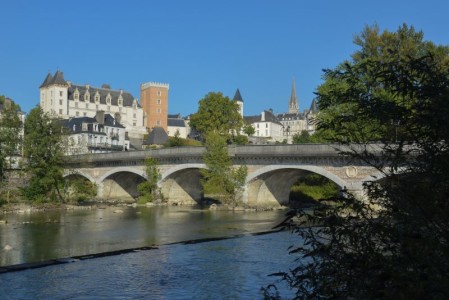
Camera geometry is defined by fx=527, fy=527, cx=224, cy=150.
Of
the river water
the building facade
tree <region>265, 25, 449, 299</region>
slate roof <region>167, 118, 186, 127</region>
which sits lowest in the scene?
the river water

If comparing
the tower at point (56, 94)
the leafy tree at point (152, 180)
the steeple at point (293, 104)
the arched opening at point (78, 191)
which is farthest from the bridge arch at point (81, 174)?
the steeple at point (293, 104)

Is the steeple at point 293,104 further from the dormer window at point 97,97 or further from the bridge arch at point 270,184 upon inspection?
the bridge arch at point 270,184

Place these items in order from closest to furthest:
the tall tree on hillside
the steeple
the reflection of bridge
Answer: the reflection of bridge
the tall tree on hillside
the steeple

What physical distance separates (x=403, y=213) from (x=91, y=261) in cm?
1241

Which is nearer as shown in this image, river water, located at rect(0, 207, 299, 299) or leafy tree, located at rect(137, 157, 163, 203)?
river water, located at rect(0, 207, 299, 299)

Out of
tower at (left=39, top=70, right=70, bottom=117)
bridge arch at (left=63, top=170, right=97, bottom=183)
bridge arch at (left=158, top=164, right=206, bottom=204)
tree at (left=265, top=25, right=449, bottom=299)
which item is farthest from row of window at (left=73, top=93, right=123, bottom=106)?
tree at (left=265, top=25, right=449, bottom=299)

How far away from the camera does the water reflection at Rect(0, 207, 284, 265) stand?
2092 cm

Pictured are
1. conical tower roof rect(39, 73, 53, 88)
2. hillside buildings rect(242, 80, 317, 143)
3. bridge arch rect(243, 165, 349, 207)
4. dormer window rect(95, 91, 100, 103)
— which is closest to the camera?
bridge arch rect(243, 165, 349, 207)

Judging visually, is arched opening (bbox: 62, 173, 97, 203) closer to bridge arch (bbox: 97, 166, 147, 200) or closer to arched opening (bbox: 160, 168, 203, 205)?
bridge arch (bbox: 97, 166, 147, 200)

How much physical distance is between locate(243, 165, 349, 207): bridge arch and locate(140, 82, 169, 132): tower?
230 feet

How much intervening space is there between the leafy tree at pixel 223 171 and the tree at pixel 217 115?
30.9 meters

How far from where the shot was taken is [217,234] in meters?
25.3

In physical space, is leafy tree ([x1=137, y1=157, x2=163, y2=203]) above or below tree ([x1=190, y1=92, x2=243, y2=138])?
below

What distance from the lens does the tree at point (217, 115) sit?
73000mm
